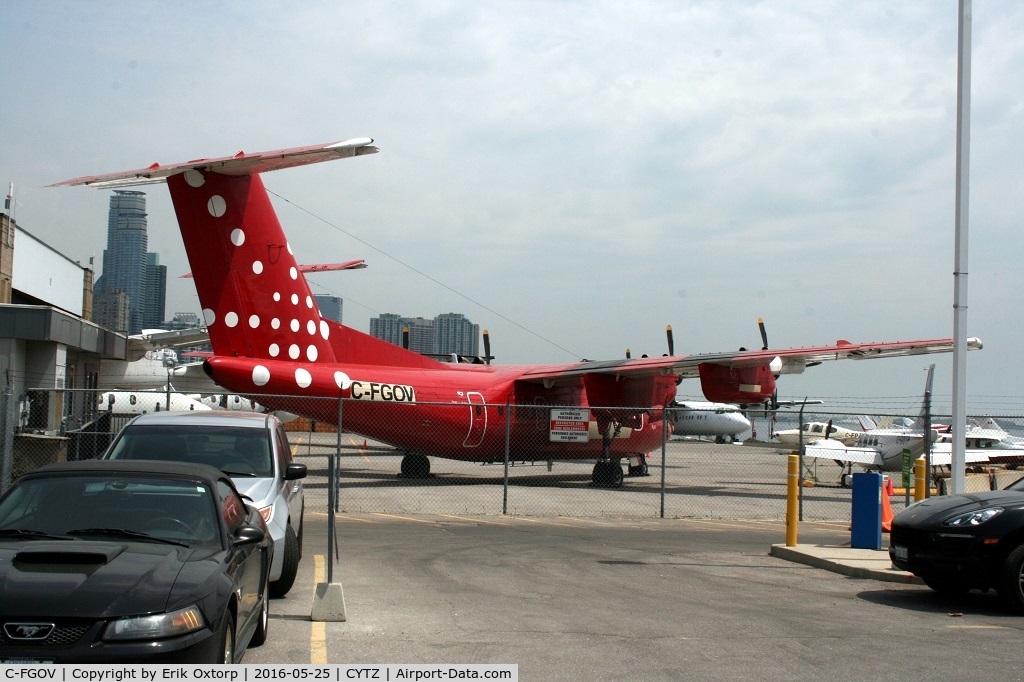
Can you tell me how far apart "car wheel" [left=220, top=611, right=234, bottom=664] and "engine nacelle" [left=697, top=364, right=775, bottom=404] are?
1930 centimetres

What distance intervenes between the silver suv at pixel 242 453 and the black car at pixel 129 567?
144 cm

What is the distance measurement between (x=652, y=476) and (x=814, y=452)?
5163mm

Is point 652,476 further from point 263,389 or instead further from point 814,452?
point 263,389

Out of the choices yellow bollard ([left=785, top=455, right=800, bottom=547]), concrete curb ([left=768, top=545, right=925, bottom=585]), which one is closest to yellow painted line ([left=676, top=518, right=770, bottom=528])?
concrete curb ([left=768, top=545, right=925, bottom=585])

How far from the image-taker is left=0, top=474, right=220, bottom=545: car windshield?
5.76m

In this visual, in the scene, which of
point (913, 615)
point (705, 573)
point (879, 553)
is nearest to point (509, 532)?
point (705, 573)

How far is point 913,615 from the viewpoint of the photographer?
8.89 m

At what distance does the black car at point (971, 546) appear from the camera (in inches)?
349

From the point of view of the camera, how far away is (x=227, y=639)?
5336 millimetres

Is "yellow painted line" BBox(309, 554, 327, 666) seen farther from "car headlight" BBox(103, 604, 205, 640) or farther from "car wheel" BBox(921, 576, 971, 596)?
"car wheel" BBox(921, 576, 971, 596)

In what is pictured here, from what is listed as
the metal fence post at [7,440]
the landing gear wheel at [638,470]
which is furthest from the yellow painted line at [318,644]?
the landing gear wheel at [638,470]

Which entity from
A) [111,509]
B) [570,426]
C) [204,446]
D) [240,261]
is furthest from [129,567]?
[570,426]

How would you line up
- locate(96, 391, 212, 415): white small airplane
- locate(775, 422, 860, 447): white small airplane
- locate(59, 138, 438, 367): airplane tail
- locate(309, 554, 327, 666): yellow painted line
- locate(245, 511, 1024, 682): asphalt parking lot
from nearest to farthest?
locate(309, 554, 327, 666): yellow painted line, locate(245, 511, 1024, 682): asphalt parking lot, locate(59, 138, 438, 367): airplane tail, locate(96, 391, 212, 415): white small airplane, locate(775, 422, 860, 447): white small airplane

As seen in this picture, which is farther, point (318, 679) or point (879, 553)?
point (879, 553)
